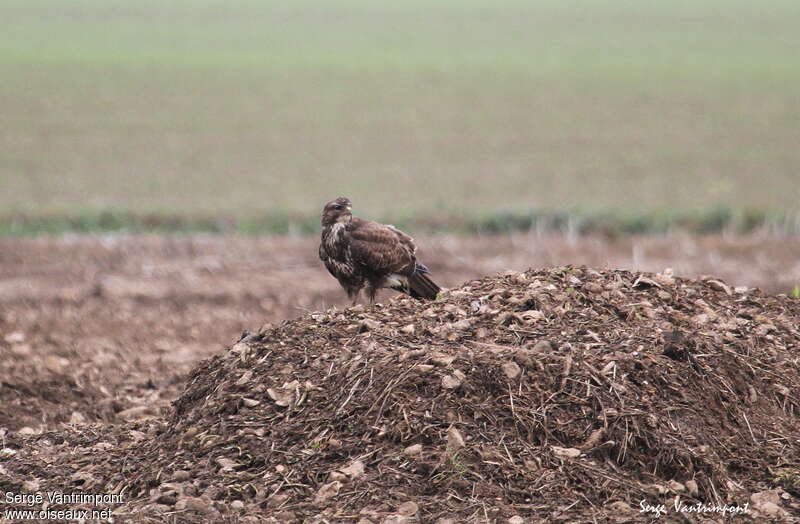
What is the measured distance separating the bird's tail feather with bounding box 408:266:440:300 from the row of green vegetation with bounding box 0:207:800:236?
8890mm

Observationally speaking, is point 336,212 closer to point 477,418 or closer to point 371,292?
point 371,292

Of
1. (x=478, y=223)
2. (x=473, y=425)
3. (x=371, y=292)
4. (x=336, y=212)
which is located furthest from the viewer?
(x=478, y=223)

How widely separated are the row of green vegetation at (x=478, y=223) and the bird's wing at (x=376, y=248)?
364 inches

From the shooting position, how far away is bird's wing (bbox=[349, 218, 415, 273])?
8.54m

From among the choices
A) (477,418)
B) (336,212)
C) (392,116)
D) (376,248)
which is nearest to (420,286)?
(376,248)

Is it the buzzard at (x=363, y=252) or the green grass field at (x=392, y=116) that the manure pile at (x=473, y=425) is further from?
the green grass field at (x=392, y=116)

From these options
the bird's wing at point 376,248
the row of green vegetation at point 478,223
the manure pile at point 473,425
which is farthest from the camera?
the row of green vegetation at point 478,223

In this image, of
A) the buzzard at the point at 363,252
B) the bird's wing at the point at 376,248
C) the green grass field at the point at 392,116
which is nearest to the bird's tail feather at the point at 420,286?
the buzzard at the point at 363,252

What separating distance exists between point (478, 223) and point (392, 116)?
632 inches

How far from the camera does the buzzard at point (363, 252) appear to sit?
856cm

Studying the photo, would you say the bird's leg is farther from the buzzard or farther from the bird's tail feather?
the bird's tail feather

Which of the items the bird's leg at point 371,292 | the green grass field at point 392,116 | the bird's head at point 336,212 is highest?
the bird's head at point 336,212

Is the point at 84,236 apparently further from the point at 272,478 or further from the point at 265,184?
the point at 272,478

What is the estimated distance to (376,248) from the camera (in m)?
8.54
